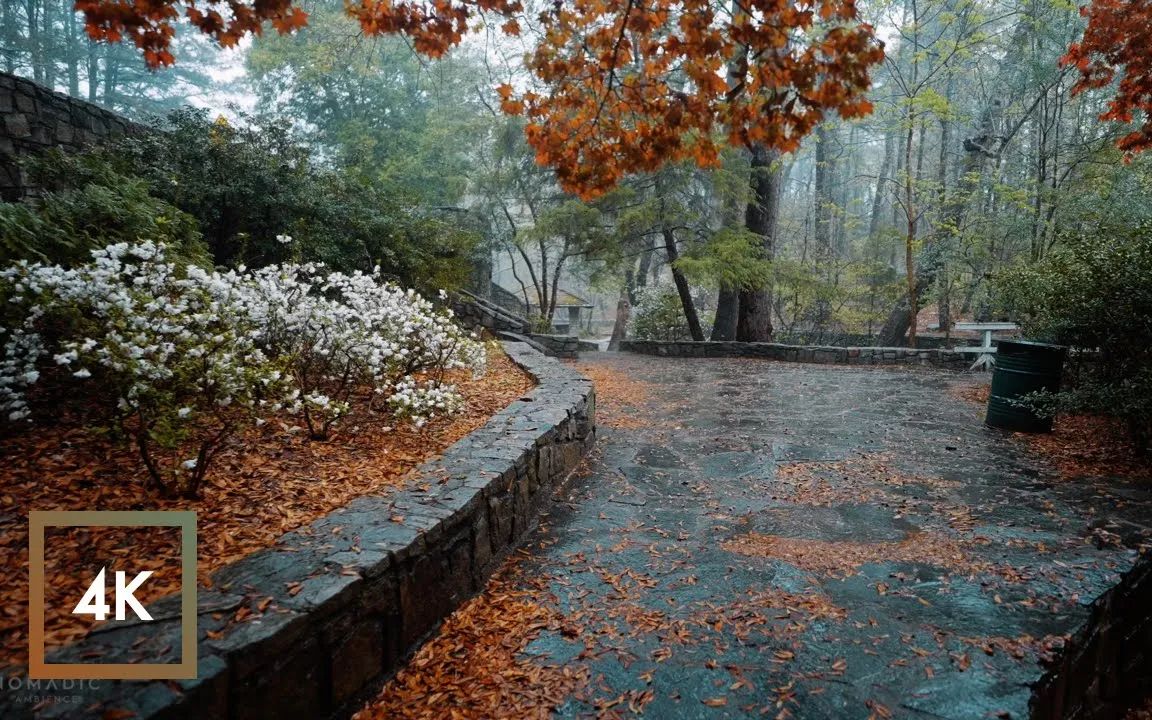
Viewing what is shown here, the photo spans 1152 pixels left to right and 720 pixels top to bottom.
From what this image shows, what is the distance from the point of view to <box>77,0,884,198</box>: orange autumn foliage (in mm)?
2832

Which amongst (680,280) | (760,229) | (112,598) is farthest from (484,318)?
(112,598)

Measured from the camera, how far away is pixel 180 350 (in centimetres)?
257

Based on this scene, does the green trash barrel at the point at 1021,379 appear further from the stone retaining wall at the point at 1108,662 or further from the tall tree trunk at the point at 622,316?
the tall tree trunk at the point at 622,316

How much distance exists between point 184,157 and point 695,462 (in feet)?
19.7

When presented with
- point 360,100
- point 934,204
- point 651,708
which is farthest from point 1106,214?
point 360,100

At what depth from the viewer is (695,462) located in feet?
14.8

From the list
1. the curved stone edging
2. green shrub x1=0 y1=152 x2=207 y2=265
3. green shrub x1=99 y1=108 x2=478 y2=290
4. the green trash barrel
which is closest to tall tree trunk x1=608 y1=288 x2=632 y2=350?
green shrub x1=99 y1=108 x2=478 y2=290

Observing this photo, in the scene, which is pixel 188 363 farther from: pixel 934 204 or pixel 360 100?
pixel 360 100

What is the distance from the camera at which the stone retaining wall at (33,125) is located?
5285 mm

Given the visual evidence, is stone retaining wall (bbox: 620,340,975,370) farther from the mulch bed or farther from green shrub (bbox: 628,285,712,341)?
the mulch bed

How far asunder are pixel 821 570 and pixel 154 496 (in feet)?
9.85

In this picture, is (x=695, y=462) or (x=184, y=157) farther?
(x=184, y=157)

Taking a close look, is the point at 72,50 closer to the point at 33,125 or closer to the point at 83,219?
the point at 33,125

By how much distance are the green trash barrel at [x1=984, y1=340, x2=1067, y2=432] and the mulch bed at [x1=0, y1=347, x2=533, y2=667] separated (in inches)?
193
